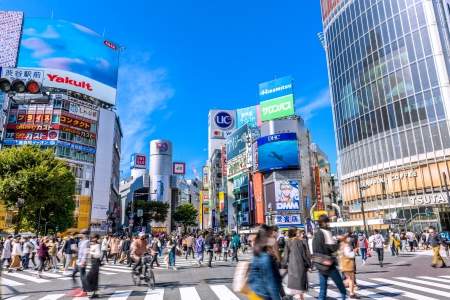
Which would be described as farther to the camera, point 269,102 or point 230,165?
point 230,165

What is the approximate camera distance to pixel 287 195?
64.2 m

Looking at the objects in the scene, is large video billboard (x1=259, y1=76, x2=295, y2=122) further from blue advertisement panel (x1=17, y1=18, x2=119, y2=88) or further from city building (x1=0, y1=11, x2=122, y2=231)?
blue advertisement panel (x1=17, y1=18, x2=119, y2=88)

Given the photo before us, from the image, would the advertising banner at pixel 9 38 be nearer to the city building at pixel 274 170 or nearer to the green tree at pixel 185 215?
the city building at pixel 274 170

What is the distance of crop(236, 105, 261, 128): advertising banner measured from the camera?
89.6 metres

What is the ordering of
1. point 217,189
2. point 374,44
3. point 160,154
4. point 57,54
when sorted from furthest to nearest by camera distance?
point 160,154 < point 217,189 < point 57,54 < point 374,44

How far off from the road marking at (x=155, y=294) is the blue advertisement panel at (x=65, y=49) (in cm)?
5926

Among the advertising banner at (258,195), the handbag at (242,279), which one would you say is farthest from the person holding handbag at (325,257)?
the advertising banner at (258,195)

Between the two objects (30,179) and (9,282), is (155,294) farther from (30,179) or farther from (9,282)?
(30,179)

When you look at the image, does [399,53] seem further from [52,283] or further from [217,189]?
[217,189]

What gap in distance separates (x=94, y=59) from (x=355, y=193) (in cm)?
5131

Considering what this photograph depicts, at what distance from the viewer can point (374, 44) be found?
2110 inches

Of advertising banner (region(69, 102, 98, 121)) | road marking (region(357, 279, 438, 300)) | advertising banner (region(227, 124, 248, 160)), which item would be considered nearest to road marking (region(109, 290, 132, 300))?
road marking (region(357, 279, 438, 300))

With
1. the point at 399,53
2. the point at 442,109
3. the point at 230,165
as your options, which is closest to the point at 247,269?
the point at 442,109

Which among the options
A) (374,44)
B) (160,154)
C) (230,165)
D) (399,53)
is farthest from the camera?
(160,154)
